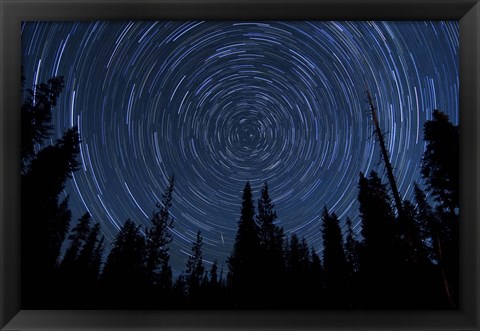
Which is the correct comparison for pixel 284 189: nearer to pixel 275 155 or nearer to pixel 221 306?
pixel 275 155

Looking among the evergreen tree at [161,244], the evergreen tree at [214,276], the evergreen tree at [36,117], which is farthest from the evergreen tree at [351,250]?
the evergreen tree at [36,117]

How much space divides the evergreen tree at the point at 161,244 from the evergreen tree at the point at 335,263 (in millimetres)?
862

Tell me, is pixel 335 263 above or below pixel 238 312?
above

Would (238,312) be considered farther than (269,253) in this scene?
No

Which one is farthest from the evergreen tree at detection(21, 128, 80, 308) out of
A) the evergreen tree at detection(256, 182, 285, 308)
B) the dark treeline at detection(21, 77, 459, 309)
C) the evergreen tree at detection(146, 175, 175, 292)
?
the evergreen tree at detection(256, 182, 285, 308)

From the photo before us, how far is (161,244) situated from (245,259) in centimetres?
47

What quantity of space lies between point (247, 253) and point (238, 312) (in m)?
0.32

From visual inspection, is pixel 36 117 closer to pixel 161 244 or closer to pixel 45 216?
pixel 45 216

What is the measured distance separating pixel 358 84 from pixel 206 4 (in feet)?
3.11

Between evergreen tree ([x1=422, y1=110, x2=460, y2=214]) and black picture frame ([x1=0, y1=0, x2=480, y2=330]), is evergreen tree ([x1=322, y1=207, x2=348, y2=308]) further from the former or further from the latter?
evergreen tree ([x1=422, y1=110, x2=460, y2=214])

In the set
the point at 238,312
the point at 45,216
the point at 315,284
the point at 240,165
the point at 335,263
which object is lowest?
the point at 238,312

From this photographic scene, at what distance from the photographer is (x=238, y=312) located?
7.27 ft

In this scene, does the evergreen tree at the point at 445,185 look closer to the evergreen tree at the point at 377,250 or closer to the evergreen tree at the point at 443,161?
the evergreen tree at the point at 443,161

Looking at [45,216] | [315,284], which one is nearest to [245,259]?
[315,284]
